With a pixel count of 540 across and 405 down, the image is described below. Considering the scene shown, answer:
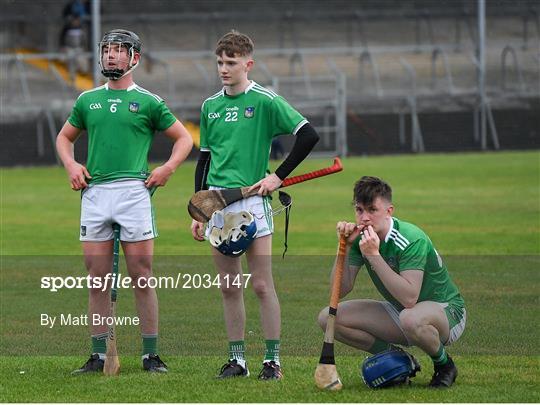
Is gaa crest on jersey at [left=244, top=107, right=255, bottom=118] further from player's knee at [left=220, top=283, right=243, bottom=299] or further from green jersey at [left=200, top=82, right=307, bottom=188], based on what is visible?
player's knee at [left=220, top=283, right=243, bottom=299]

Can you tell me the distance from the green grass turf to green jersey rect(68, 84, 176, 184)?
122cm

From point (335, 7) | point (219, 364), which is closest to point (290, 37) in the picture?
point (335, 7)

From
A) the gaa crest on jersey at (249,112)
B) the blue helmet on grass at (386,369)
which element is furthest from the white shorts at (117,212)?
the blue helmet on grass at (386,369)

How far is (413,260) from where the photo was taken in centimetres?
695

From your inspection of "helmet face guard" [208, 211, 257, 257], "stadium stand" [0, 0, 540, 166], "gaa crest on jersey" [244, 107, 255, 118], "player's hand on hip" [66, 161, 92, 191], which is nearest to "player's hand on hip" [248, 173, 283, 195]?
"helmet face guard" [208, 211, 257, 257]

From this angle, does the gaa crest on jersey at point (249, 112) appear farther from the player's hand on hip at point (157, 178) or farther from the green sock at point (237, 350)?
the green sock at point (237, 350)

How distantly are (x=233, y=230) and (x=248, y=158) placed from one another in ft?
1.49

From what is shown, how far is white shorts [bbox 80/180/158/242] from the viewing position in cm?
759

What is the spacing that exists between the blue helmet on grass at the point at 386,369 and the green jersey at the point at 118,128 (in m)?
1.81

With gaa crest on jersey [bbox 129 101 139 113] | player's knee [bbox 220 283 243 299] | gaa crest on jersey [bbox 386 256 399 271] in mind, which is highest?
gaa crest on jersey [bbox 129 101 139 113]

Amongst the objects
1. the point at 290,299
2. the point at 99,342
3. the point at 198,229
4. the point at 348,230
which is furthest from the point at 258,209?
the point at 290,299

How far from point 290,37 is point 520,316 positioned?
89.9ft

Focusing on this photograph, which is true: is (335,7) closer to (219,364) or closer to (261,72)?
(261,72)

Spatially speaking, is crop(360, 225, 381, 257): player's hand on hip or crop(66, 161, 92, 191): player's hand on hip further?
crop(66, 161, 92, 191): player's hand on hip
